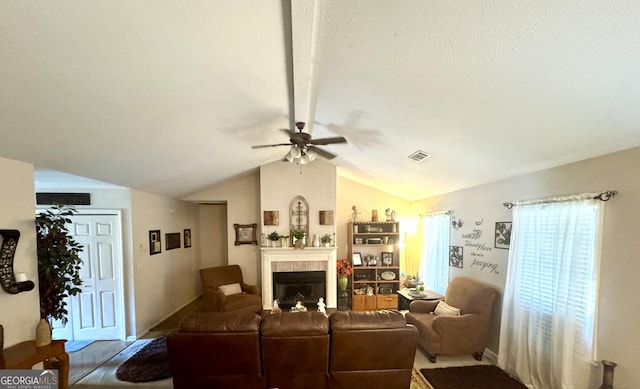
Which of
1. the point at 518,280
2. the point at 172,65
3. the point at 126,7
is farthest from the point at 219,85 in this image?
the point at 518,280

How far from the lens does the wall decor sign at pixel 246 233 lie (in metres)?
5.95

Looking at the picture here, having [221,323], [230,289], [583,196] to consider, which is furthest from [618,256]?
[230,289]

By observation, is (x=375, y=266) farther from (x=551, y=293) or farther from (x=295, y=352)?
(x=295, y=352)

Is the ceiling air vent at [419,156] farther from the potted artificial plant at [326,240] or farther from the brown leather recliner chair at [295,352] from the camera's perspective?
the potted artificial plant at [326,240]

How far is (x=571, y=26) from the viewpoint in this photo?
48.4 inches

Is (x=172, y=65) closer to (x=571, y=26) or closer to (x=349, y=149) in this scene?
(x=571, y=26)

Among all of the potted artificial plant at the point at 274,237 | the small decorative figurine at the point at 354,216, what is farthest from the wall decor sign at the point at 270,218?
the small decorative figurine at the point at 354,216

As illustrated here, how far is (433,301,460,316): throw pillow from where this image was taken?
3.63 m

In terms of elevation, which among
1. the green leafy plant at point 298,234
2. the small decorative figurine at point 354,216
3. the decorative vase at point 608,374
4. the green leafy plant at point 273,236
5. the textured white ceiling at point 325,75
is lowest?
the decorative vase at point 608,374

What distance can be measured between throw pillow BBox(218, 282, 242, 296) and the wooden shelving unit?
239 centimetres

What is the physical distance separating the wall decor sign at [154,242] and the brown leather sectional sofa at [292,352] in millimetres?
2785

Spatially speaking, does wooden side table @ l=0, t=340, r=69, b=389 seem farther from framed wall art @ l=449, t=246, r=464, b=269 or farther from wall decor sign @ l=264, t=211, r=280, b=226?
framed wall art @ l=449, t=246, r=464, b=269

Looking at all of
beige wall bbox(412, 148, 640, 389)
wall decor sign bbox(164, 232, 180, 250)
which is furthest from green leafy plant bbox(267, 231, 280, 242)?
beige wall bbox(412, 148, 640, 389)

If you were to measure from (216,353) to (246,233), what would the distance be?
148 inches
